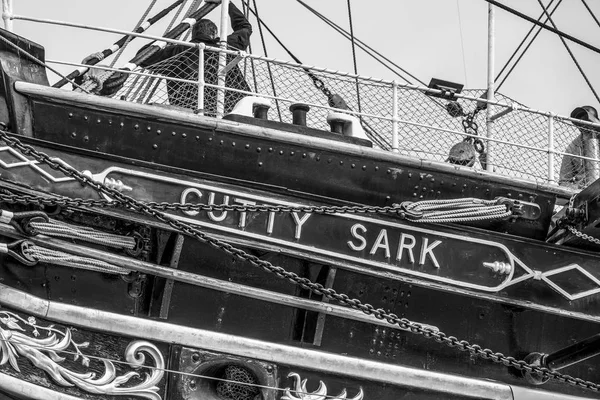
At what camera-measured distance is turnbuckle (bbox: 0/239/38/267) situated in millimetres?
6191

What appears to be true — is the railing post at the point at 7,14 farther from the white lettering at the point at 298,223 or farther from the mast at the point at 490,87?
the mast at the point at 490,87

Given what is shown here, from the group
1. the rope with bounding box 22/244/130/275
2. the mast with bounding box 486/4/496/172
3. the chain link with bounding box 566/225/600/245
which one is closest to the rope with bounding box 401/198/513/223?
the chain link with bounding box 566/225/600/245

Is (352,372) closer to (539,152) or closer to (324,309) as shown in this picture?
(324,309)

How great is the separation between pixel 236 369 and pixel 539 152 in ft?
11.0

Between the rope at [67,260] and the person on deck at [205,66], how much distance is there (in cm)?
130

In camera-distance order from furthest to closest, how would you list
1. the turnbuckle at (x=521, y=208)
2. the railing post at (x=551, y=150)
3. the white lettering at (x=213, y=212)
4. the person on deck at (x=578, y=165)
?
1. the person on deck at (x=578, y=165)
2. the railing post at (x=551, y=150)
3. the turnbuckle at (x=521, y=208)
4. the white lettering at (x=213, y=212)

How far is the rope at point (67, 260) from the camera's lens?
6.23 m

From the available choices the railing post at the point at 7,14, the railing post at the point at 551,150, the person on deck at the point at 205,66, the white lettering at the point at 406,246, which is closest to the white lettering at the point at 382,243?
the white lettering at the point at 406,246

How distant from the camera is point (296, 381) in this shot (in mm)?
6602

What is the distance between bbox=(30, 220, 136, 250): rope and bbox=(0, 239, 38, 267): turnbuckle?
0.11 meters

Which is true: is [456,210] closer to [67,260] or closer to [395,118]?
[395,118]

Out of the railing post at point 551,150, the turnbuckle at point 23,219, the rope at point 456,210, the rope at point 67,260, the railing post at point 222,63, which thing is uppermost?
the railing post at point 222,63

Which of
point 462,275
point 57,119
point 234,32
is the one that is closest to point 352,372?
point 462,275

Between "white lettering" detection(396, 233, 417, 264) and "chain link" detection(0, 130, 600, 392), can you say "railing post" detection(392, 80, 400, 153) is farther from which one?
"chain link" detection(0, 130, 600, 392)
